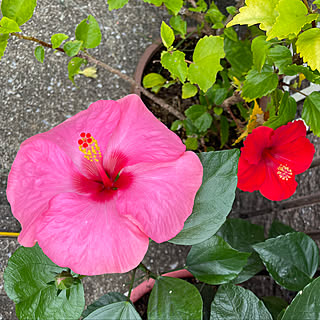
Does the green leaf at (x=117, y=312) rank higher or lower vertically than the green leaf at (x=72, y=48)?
lower

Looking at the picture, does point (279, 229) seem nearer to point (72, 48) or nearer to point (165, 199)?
point (165, 199)

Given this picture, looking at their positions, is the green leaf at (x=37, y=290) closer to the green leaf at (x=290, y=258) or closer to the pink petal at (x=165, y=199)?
the pink petal at (x=165, y=199)

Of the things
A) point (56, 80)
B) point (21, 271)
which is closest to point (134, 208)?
point (21, 271)

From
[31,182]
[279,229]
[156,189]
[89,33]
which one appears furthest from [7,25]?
[279,229]

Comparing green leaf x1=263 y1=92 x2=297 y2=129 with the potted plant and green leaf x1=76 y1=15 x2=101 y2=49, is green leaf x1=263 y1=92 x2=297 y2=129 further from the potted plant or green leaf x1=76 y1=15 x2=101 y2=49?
green leaf x1=76 y1=15 x2=101 y2=49

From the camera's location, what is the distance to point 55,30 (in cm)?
151

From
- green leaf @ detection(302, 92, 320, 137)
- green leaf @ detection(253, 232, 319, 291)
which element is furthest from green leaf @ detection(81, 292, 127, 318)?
green leaf @ detection(302, 92, 320, 137)

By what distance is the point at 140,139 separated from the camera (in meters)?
0.61

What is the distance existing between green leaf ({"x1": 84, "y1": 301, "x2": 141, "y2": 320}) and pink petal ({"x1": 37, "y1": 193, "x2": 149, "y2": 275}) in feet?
0.68

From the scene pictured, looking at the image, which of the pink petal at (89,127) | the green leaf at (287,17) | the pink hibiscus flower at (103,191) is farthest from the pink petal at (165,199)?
the green leaf at (287,17)

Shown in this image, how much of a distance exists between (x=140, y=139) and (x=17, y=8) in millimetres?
424

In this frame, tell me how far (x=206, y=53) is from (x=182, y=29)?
24 cm

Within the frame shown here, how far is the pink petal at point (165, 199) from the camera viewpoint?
0.55 metres

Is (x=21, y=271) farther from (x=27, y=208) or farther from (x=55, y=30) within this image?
(x=55, y=30)
